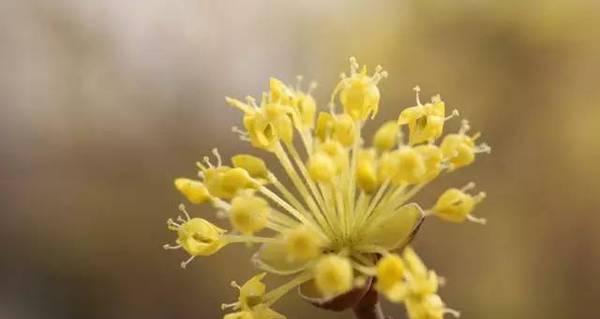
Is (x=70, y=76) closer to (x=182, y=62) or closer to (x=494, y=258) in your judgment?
(x=182, y=62)

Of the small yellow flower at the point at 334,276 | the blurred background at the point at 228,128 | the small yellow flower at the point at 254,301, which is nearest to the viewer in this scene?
the small yellow flower at the point at 334,276

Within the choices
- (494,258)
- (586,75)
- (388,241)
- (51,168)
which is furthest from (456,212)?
(51,168)

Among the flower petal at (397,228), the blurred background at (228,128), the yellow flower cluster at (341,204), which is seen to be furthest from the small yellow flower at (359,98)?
the blurred background at (228,128)

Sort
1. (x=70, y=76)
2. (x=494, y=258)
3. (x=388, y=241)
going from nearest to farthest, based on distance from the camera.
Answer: (x=388, y=241) → (x=494, y=258) → (x=70, y=76)

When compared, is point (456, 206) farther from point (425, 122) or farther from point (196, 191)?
point (196, 191)

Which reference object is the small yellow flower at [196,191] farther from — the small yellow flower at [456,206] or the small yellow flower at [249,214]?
the small yellow flower at [456,206]

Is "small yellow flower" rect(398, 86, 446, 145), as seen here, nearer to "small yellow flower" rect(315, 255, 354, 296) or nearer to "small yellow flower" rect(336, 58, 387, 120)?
"small yellow flower" rect(336, 58, 387, 120)

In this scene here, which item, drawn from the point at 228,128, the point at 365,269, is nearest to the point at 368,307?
the point at 365,269
